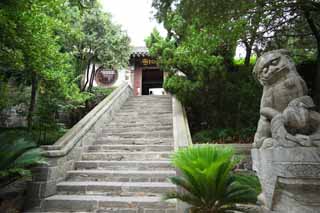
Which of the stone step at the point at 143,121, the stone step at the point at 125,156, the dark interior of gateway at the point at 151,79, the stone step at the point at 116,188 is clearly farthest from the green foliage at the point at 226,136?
the dark interior of gateway at the point at 151,79

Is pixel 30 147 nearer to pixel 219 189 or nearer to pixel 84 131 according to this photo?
pixel 84 131

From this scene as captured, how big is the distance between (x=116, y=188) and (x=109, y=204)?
15.4 inches

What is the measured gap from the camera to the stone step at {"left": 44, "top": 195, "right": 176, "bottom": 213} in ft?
10.3

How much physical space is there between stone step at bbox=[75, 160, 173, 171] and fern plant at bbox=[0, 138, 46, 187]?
52.1 inches

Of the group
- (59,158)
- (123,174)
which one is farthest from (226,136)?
(59,158)

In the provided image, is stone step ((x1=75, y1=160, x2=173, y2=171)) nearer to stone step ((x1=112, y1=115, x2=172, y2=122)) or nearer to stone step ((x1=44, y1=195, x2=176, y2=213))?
stone step ((x1=44, y1=195, x2=176, y2=213))

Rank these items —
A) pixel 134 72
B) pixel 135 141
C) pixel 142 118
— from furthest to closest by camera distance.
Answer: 1. pixel 134 72
2. pixel 142 118
3. pixel 135 141

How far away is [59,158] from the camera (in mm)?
3834

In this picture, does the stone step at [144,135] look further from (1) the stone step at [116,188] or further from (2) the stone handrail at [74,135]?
(1) the stone step at [116,188]

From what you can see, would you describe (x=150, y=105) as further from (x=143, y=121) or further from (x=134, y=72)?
(x=134, y=72)

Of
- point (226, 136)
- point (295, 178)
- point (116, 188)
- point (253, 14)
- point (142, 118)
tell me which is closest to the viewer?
point (295, 178)

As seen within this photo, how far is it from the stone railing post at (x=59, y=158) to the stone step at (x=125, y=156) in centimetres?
26

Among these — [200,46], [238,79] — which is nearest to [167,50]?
[200,46]

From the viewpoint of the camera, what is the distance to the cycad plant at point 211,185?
237 centimetres
